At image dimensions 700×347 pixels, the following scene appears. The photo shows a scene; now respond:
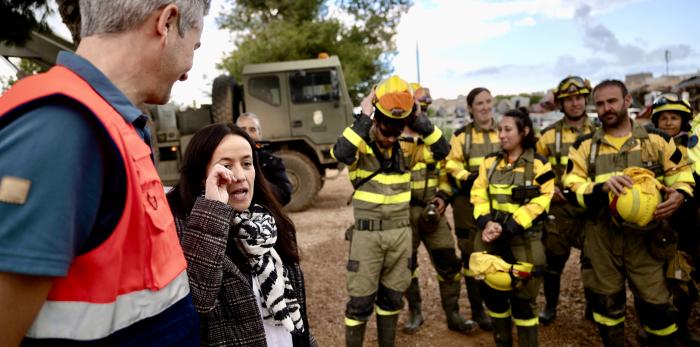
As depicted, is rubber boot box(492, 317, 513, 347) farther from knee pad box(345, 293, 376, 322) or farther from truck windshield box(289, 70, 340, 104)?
truck windshield box(289, 70, 340, 104)

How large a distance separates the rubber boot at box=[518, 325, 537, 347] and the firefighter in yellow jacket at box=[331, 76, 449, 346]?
0.92m

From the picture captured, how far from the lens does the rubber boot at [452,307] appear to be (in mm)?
4582

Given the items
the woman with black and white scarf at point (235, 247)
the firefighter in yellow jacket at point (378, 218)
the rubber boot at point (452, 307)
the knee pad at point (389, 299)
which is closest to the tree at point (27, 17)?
the firefighter in yellow jacket at point (378, 218)

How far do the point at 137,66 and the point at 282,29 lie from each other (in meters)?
18.4

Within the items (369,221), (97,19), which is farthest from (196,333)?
(369,221)

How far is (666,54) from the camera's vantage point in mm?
37094

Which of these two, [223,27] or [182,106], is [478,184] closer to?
[182,106]

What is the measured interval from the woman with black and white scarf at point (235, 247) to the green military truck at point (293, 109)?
7.89m

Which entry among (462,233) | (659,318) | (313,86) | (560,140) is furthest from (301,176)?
(659,318)

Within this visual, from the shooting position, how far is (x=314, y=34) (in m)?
19.1

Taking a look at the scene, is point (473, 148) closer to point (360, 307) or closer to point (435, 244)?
point (435, 244)

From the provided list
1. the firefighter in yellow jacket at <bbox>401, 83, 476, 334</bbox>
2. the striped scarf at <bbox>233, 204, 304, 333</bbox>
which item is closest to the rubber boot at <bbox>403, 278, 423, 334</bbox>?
the firefighter in yellow jacket at <bbox>401, 83, 476, 334</bbox>

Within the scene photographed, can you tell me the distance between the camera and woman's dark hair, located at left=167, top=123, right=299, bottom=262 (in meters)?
1.93

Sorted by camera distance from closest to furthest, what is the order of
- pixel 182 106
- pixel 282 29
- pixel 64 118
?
pixel 64 118 < pixel 182 106 < pixel 282 29
